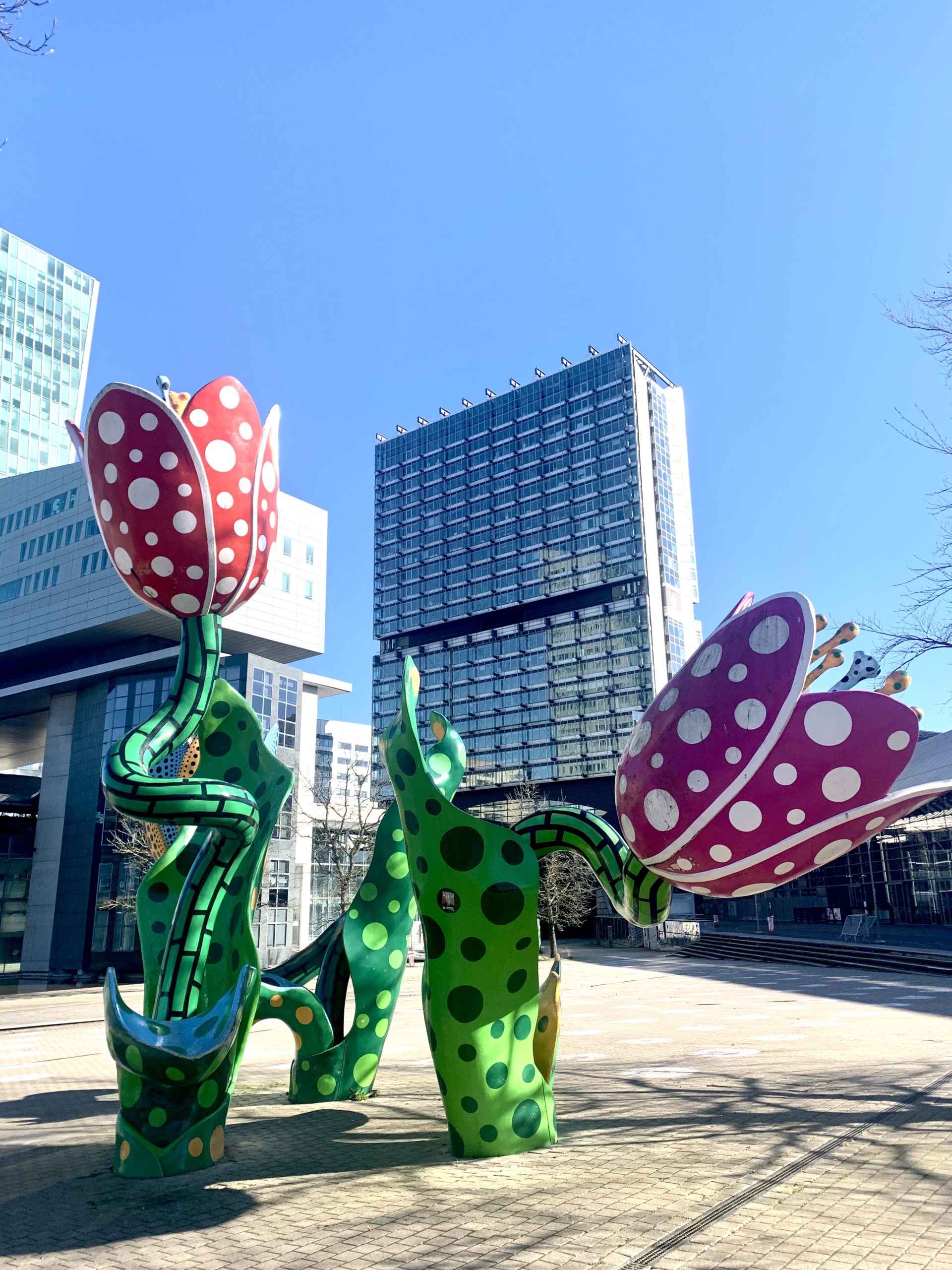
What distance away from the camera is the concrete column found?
39.3 metres

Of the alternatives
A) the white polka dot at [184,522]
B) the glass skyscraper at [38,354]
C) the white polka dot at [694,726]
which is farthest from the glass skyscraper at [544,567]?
the white polka dot at [694,726]

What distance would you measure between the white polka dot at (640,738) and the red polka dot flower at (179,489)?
3.54 metres

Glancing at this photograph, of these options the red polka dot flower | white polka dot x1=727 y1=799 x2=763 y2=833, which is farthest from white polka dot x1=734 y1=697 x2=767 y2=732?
the red polka dot flower

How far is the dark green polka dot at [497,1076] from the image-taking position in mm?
7059

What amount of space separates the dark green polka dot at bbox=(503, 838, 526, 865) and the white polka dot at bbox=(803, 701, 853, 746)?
2.68 m

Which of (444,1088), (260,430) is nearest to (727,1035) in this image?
(444,1088)

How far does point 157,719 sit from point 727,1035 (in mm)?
11801

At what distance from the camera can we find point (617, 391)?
87.5 m

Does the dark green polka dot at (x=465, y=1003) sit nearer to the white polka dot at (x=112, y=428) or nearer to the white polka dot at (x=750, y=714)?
the white polka dot at (x=750, y=714)

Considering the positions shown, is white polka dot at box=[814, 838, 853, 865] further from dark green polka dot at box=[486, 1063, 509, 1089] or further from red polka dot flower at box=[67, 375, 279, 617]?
Result: red polka dot flower at box=[67, 375, 279, 617]

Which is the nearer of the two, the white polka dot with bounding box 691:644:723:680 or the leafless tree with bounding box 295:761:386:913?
the white polka dot with bounding box 691:644:723:680

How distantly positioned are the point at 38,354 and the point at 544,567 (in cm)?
4650

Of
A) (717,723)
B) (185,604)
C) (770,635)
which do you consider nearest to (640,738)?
(717,723)

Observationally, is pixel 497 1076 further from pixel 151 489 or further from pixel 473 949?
pixel 151 489
